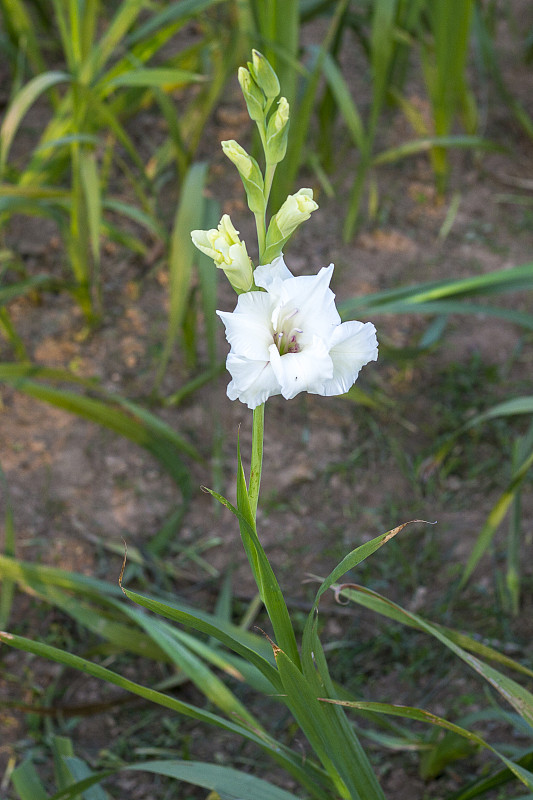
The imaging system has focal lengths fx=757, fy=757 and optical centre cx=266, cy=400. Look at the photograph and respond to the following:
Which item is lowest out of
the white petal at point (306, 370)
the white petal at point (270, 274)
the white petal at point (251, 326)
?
the white petal at point (306, 370)

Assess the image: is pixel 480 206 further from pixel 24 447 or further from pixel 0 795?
pixel 0 795

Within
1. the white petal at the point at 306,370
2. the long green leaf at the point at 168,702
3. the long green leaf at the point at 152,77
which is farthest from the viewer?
the long green leaf at the point at 152,77

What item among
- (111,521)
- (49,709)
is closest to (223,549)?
(111,521)

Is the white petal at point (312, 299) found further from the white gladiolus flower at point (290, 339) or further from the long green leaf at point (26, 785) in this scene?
the long green leaf at point (26, 785)

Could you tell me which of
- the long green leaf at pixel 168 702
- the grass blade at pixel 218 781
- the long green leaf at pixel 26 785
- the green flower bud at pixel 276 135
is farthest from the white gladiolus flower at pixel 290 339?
the long green leaf at pixel 26 785

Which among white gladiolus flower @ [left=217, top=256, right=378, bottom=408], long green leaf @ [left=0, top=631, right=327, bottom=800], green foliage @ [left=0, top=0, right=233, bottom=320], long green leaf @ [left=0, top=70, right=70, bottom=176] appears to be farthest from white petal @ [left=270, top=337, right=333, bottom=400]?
long green leaf @ [left=0, top=70, right=70, bottom=176]

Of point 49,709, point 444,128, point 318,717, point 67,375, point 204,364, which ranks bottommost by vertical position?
point 49,709
